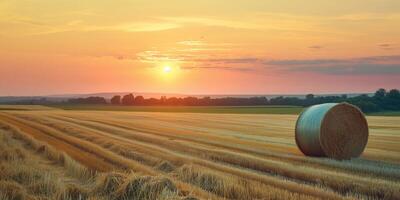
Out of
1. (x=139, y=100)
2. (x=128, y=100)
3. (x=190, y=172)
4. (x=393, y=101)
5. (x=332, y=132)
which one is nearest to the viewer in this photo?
(x=190, y=172)

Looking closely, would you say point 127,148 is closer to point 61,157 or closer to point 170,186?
point 61,157

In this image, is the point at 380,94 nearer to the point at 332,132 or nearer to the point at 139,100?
the point at 139,100

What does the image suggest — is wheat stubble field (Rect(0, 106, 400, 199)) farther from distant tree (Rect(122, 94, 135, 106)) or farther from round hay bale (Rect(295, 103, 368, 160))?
distant tree (Rect(122, 94, 135, 106))

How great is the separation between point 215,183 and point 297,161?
5.10 metres

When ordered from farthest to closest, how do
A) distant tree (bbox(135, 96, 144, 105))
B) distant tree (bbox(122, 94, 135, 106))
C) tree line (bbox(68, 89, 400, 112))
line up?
1. distant tree (bbox(135, 96, 144, 105))
2. distant tree (bbox(122, 94, 135, 106))
3. tree line (bbox(68, 89, 400, 112))

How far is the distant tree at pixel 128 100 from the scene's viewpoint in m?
86.2

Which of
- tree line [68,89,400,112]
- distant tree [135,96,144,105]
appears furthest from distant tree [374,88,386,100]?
distant tree [135,96,144,105]

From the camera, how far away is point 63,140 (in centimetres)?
2158

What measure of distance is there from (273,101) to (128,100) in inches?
888

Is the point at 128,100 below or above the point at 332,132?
above

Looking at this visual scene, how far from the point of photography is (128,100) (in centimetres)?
8681

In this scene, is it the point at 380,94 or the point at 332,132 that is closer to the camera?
the point at 332,132

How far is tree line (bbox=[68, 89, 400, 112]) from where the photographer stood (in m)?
59.9

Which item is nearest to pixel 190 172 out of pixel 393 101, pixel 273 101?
pixel 393 101
